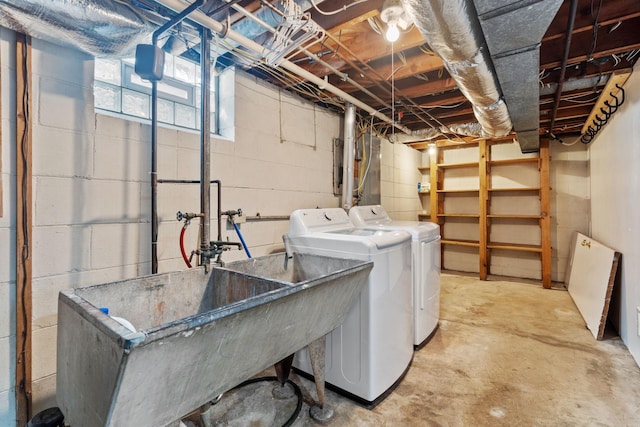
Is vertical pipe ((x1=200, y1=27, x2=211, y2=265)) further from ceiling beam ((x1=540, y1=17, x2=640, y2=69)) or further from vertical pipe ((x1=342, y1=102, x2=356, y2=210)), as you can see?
ceiling beam ((x1=540, y1=17, x2=640, y2=69))

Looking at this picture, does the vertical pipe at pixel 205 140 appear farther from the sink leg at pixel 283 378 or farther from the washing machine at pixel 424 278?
the washing machine at pixel 424 278

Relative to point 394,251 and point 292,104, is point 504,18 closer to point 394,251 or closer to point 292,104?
point 394,251

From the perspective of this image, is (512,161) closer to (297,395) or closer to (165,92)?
(297,395)

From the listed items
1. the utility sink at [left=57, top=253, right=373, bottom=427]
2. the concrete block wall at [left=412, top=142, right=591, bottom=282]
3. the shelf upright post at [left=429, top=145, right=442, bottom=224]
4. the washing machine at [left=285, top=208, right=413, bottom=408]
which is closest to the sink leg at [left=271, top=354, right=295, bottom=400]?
the washing machine at [left=285, top=208, right=413, bottom=408]

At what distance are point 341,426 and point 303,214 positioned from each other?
4.28ft

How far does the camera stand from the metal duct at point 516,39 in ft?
3.96

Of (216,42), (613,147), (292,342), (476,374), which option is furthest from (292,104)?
(613,147)

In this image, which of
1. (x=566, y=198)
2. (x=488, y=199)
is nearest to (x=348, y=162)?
(x=488, y=199)

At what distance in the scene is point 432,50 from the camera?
1768 millimetres

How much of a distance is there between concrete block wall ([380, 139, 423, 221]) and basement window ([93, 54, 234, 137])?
2.28 metres

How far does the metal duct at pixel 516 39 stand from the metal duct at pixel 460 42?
5 centimetres

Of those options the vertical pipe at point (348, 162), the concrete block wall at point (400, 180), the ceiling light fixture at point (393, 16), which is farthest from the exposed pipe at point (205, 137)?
the concrete block wall at point (400, 180)

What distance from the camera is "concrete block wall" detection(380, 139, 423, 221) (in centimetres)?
402

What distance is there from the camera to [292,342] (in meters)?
1.26
